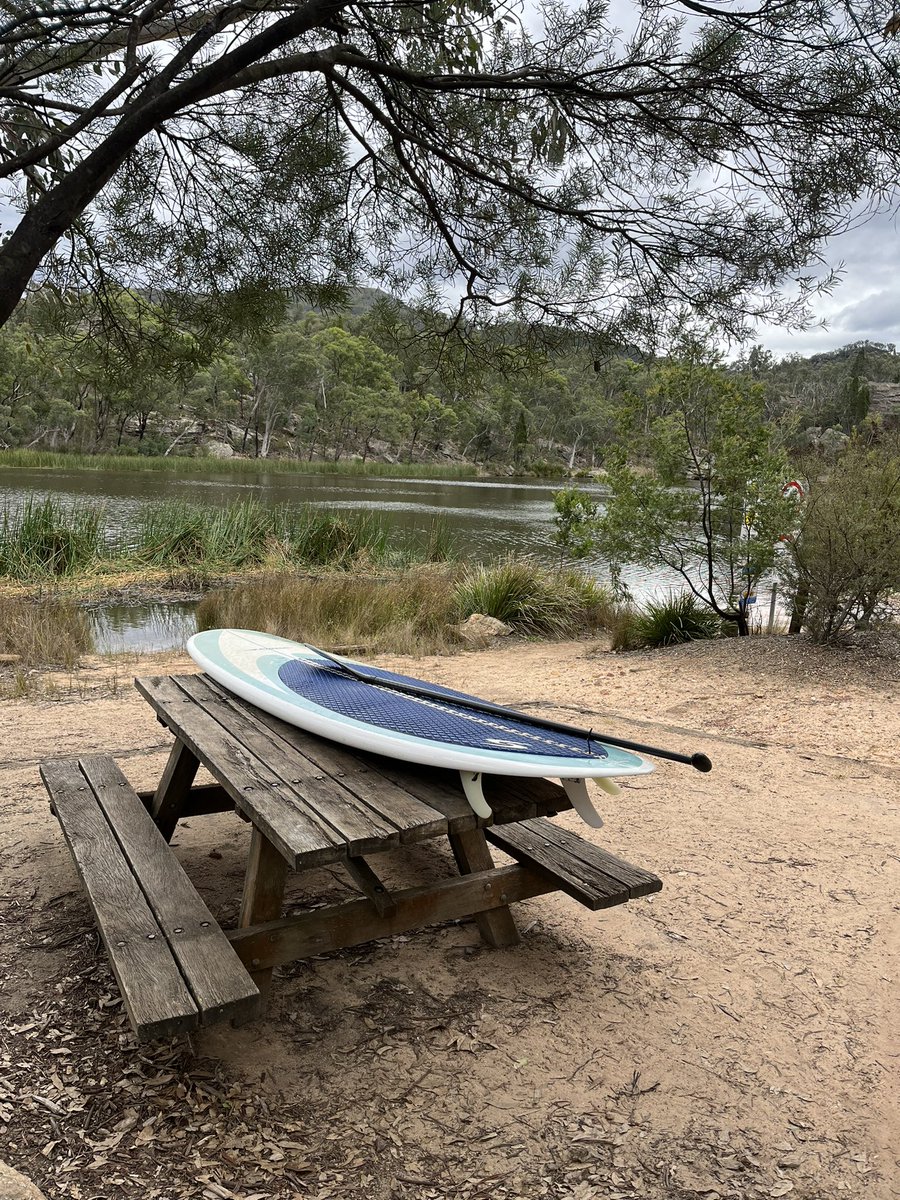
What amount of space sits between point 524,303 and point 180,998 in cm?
299

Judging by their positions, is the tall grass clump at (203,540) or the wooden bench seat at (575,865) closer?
the wooden bench seat at (575,865)

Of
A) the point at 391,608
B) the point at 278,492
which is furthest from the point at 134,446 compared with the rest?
the point at 391,608

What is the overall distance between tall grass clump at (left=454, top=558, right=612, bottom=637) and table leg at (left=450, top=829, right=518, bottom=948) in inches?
270

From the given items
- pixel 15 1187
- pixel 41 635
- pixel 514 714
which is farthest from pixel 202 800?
pixel 41 635

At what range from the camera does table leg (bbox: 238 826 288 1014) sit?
2.00m

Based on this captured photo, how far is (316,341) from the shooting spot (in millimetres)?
51719

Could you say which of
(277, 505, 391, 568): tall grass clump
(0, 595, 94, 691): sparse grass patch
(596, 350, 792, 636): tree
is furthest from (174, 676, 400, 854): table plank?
(277, 505, 391, 568): tall grass clump

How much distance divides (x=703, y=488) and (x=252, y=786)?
20.6 feet

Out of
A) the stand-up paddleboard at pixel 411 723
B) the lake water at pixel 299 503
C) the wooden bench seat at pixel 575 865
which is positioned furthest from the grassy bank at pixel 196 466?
the wooden bench seat at pixel 575 865

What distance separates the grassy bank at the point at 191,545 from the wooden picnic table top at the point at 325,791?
9.59 meters

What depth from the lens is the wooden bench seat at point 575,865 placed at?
2.17 meters

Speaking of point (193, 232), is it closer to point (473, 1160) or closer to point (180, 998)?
point (180, 998)

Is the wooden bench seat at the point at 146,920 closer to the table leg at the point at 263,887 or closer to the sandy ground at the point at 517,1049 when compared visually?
the table leg at the point at 263,887

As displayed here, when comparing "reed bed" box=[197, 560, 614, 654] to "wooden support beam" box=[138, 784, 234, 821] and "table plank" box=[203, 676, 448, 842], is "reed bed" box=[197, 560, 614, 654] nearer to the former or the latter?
"wooden support beam" box=[138, 784, 234, 821]
